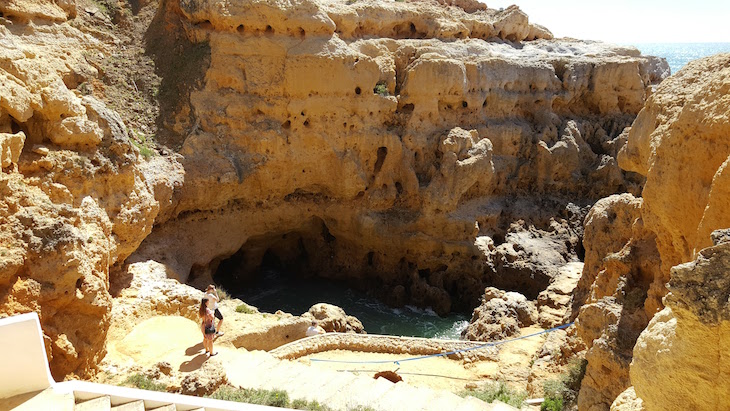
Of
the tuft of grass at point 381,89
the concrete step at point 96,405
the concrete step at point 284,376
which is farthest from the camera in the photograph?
the tuft of grass at point 381,89

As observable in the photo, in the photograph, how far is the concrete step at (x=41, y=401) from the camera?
6223 millimetres

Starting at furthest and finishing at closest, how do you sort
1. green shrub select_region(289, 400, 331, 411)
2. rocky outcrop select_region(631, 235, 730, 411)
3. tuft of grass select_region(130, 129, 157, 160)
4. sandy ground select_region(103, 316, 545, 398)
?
tuft of grass select_region(130, 129, 157, 160) < sandy ground select_region(103, 316, 545, 398) < green shrub select_region(289, 400, 331, 411) < rocky outcrop select_region(631, 235, 730, 411)

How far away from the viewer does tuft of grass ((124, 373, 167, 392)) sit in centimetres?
871

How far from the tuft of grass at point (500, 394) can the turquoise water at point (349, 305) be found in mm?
6713

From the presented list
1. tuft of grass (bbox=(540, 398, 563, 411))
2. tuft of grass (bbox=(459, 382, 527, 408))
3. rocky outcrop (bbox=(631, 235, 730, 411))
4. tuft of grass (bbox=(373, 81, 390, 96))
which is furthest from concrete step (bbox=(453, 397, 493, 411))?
tuft of grass (bbox=(373, 81, 390, 96))

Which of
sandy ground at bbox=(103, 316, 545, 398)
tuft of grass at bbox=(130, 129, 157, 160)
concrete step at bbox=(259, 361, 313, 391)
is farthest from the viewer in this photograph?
tuft of grass at bbox=(130, 129, 157, 160)

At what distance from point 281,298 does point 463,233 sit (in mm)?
7801

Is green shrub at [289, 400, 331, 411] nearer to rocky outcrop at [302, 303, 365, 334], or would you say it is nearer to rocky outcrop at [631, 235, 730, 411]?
rocky outcrop at [631, 235, 730, 411]

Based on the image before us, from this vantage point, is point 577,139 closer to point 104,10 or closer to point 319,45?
point 319,45

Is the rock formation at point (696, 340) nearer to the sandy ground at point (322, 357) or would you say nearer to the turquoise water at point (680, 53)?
the sandy ground at point (322, 357)

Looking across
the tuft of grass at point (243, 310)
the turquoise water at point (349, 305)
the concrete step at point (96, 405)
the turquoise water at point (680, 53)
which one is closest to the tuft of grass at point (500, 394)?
the tuft of grass at point (243, 310)

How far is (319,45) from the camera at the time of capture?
60.6 feet

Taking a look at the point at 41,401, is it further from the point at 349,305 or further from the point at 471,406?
the point at 349,305

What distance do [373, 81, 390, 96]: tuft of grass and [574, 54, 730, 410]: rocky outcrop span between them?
467 inches
